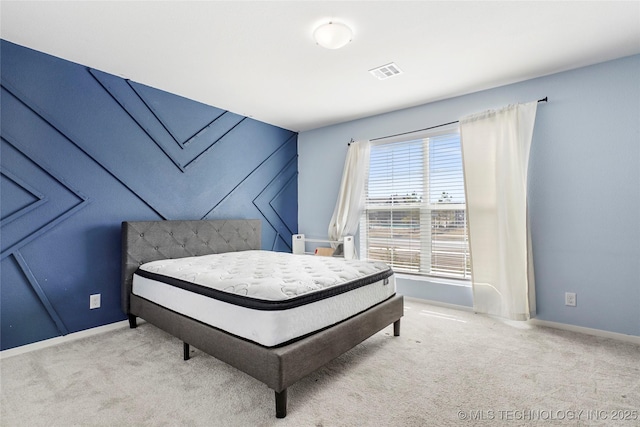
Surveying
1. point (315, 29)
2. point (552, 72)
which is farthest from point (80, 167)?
point (552, 72)

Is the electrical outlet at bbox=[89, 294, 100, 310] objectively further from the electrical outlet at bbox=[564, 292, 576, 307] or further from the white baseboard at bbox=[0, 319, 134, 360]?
the electrical outlet at bbox=[564, 292, 576, 307]

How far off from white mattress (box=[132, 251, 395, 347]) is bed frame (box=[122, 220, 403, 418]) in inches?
2.3

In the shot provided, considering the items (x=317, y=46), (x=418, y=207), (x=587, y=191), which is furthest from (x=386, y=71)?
(x=587, y=191)

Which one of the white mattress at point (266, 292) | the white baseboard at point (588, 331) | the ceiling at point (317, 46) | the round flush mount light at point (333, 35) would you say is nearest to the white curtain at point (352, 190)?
the ceiling at point (317, 46)

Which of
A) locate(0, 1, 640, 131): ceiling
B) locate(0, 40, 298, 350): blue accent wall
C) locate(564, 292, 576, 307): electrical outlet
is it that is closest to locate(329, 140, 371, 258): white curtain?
locate(0, 1, 640, 131): ceiling

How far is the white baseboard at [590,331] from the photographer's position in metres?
2.51

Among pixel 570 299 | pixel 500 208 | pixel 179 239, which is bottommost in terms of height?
pixel 570 299

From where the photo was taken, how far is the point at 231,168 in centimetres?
395

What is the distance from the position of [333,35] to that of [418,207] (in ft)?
7.62

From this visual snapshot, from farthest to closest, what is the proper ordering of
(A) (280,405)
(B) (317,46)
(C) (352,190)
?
(C) (352,190)
(B) (317,46)
(A) (280,405)

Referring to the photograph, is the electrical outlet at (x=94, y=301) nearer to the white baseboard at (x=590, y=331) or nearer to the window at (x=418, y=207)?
the window at (x=418, y=207)

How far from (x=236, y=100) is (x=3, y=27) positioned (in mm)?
1888

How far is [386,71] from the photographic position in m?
2.82

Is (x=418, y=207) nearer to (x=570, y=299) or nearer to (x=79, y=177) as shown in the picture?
(x=570, y=299)
